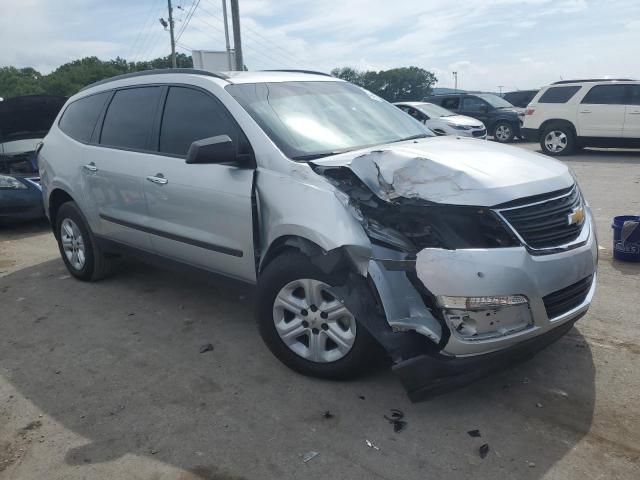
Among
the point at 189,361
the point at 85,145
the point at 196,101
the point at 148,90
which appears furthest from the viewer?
the point at 85,145

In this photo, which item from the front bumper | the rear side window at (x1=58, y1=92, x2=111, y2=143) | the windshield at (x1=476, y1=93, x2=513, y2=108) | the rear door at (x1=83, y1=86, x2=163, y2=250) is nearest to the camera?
the rear door at (x1=83, y1=86, x2=163, y2=250)

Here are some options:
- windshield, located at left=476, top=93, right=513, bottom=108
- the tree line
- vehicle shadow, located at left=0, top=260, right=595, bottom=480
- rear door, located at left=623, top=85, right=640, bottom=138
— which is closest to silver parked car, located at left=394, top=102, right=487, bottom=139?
windshield, located at left=476, top=93, right=513, bottom=108

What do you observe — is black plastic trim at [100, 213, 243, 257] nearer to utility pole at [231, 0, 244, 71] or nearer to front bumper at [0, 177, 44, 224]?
front bumper at [0, 177, 44, 224]

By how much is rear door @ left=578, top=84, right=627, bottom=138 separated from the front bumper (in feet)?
39.4

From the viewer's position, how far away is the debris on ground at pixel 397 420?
296 centimetres

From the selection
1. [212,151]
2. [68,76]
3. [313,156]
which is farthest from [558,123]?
[68,76]

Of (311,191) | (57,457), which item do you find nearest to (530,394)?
(311,191)

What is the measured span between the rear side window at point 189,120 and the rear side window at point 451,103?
50.4 ft

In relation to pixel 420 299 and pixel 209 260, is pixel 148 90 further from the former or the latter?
pixel 420 299

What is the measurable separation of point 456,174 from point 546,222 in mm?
555

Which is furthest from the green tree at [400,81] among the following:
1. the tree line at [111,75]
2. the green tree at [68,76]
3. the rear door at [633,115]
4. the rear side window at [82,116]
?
the rear side window at [82,116]

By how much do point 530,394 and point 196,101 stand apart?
2.97m

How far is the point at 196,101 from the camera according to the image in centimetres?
413

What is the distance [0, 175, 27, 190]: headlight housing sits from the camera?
7.96 metres
